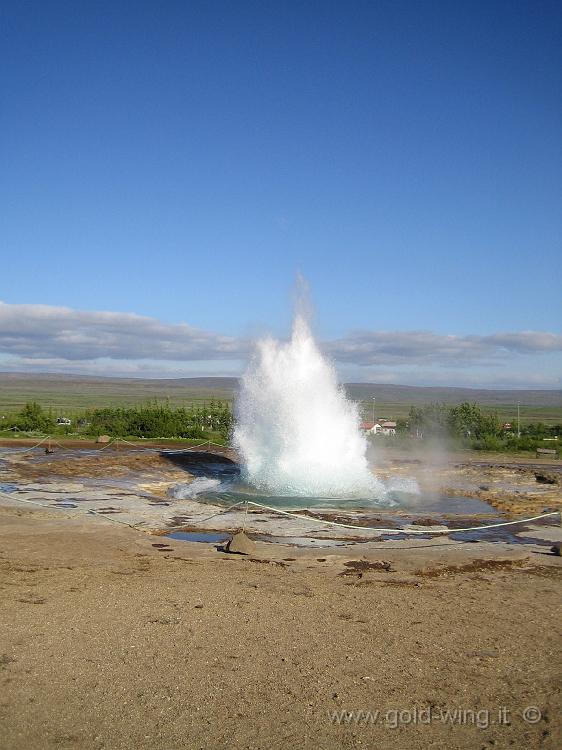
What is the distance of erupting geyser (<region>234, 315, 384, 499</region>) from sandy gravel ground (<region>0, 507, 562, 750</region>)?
8.19 metres

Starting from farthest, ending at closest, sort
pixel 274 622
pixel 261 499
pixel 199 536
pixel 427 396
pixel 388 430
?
pixel 427 396, pixel 388 430, pixel 261 499, pixel 199 536, pixel 274 622

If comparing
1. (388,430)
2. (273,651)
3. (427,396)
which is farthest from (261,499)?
(427,396)

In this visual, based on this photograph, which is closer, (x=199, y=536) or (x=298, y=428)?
(x=199, y=536)

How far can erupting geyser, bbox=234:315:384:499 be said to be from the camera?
59.8 feet

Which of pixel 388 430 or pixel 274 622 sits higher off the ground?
pixel 388 430

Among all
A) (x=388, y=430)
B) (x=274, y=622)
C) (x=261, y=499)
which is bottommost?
(x=261, y=499)

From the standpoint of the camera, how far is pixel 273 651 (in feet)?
20.0

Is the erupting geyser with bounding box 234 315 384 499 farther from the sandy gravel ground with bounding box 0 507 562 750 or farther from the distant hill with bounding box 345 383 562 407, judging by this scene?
the distant hill with bounding box 345 383 562 407

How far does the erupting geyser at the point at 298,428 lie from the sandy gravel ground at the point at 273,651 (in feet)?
26.9

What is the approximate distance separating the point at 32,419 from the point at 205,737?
32.3 m

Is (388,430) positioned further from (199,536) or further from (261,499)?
(199,536)

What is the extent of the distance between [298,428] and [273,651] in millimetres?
12457

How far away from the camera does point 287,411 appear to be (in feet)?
61.2

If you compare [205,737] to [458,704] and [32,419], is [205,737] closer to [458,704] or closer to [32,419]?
[458,704]
